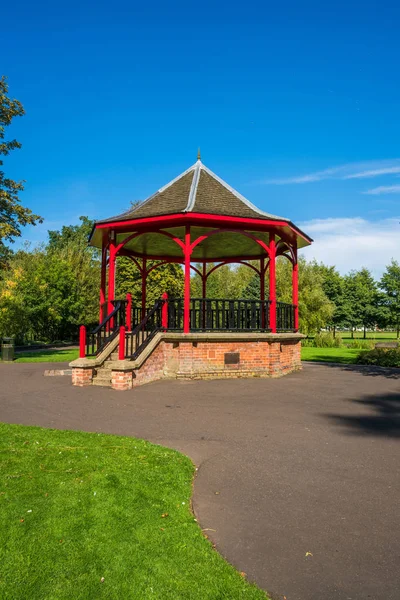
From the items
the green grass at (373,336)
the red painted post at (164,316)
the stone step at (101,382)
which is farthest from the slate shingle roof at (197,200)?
the green grass at (373,336)

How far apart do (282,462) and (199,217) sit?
321 inches

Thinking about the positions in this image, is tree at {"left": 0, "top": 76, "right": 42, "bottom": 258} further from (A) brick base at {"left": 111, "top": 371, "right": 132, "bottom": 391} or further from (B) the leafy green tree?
(B) the leafy green tree

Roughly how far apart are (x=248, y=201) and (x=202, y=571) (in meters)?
12.7

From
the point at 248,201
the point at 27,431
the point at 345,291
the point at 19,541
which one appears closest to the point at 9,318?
the point at 248,201

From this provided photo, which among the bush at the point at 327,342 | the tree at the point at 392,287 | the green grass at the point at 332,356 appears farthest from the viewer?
the tree at the point at 392,287

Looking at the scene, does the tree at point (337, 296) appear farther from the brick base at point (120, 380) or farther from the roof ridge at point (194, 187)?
the brick base at point (120, 380)

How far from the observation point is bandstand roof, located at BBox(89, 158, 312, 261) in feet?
40.4

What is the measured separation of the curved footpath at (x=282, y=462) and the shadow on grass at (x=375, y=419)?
2 centimetres

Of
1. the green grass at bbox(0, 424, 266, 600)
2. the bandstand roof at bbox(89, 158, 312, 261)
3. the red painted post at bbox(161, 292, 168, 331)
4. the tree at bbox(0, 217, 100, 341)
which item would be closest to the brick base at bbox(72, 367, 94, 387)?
the red painted post at bbox(161, 292, 168, 331)

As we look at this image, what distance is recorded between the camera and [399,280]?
50.7m

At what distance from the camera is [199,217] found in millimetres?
11883

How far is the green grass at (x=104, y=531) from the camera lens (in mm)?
2658

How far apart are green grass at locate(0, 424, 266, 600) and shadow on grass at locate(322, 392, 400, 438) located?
312 cm

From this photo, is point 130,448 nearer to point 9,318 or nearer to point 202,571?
point 202,571
